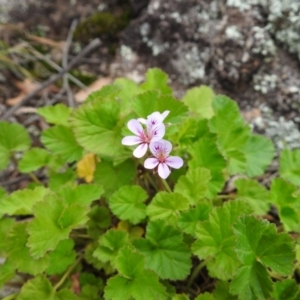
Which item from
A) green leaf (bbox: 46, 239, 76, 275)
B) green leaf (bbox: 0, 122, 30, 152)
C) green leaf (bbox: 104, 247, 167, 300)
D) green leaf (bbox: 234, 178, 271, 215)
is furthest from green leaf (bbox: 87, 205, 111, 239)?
green leaf (bbox: 234, 178, 271, 215)

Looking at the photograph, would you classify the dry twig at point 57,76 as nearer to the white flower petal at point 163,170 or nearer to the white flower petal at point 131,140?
the white flower petal at point 131,140

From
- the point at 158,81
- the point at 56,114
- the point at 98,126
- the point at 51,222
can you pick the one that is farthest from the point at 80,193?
the point at 158,81

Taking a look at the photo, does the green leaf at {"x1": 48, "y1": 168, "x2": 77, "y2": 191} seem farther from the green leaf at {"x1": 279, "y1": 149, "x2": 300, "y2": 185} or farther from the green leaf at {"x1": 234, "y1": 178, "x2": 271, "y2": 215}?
the green leaf at {"x1": 279, "y1": 149, "x2": 300, "y2": 185}

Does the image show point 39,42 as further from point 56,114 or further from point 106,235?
point 106,235

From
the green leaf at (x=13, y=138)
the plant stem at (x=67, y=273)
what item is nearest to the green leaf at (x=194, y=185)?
the plant stem at (x=67, y=273)

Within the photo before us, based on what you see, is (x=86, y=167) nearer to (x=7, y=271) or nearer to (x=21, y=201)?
(x=21, y=201)
